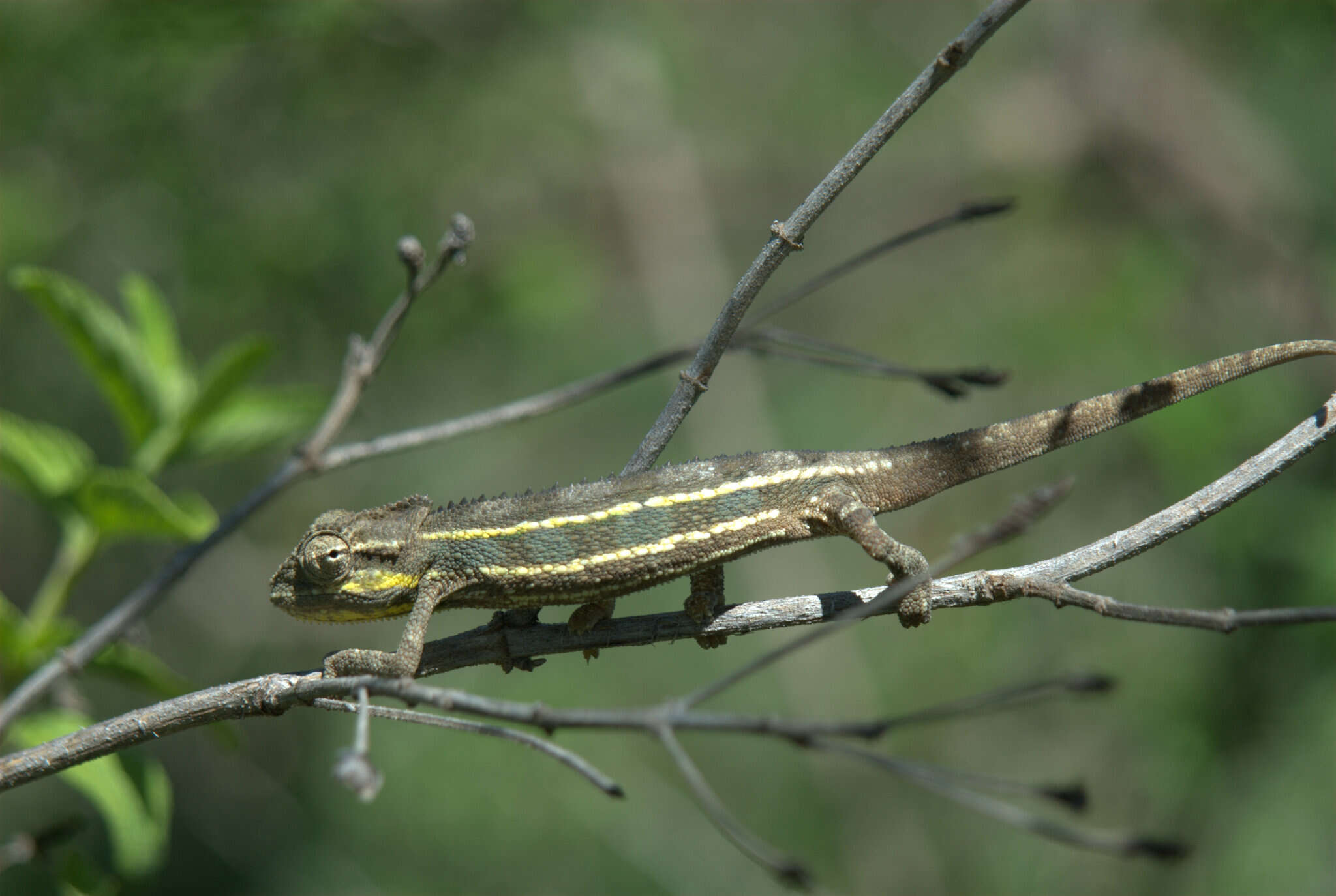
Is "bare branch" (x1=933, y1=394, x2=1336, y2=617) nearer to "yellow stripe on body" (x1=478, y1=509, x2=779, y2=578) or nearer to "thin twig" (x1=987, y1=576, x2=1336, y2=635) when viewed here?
"thin twig" (x1=987, y1=576, x2=1336, y2=635)

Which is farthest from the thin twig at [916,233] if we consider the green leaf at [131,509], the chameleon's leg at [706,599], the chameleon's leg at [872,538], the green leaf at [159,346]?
the green leaf at [159,346]

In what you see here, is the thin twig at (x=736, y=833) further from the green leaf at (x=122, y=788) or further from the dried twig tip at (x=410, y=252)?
the green leaf at (x=122, y=788)

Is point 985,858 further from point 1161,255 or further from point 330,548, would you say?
point 330,548

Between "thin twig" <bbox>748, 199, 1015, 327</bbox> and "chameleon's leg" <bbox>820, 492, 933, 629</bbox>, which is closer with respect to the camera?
"thin twig" <bbox>748, 199, 1015, 327</bbox>

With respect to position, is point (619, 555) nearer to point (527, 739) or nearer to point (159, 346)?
point (527, 739)

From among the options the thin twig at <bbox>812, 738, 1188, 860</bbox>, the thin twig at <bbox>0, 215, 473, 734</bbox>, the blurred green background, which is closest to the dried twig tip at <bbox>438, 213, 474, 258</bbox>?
the thin twig at <bbox>0, 215, 473, 734</bbox>
